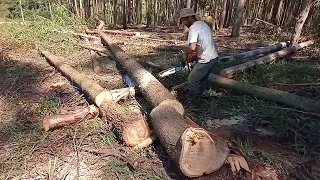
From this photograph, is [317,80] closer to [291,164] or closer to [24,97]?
[291,164]

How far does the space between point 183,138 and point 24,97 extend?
3.62 meters

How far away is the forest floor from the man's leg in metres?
0.19

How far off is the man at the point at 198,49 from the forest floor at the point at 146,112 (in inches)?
12.4

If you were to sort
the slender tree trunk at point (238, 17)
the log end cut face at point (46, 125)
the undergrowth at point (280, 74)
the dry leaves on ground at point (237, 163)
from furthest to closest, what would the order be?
the slender tree trunk at point (238, 17) < the undergrowth at point (280, 74) < the log end cut face at point (46, 125) < the dry leaves on ground at point (237, 163)

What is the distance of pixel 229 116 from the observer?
4.39 m

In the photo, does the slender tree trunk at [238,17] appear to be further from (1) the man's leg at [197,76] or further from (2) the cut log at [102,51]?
(1) the man's leg at [197,76]

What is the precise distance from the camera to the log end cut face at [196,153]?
111 inches

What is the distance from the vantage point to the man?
4.40 metres

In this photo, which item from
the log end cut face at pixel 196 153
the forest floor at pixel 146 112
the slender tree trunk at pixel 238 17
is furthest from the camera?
the slender tree trunk at pixel 238 17

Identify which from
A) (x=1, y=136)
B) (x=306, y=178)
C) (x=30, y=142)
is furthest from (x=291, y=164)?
(x=1, y=136)

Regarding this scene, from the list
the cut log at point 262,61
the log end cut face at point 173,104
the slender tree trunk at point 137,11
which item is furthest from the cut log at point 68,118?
the slender tree trunk at point 137,11

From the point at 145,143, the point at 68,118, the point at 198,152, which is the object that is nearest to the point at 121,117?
the point at 145,143

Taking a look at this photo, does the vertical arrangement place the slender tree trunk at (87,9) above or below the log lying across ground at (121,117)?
above

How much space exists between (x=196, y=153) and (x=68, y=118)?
2.12 meters
